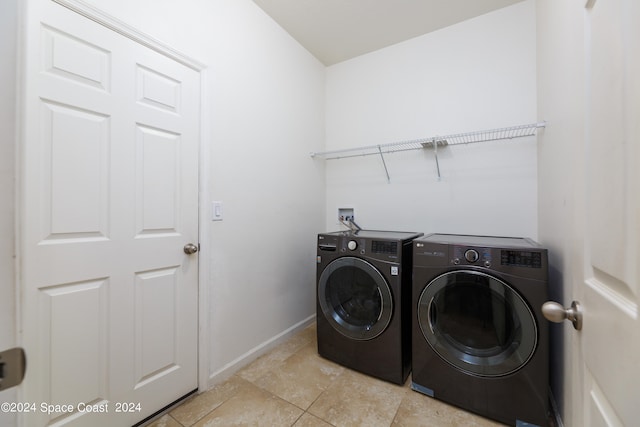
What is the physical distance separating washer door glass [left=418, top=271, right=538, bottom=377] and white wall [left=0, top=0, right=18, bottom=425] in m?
1.85

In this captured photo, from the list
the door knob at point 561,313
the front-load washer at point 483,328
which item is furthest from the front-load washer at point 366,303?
the door knob at point 561,313

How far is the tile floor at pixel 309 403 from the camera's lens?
1380mm

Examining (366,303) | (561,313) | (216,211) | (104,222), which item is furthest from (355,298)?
(104,222)

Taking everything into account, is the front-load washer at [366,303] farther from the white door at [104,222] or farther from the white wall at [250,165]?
the white door at [104,222]

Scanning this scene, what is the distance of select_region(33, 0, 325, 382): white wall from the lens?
1.60 m

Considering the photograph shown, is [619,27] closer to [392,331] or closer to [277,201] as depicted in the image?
[392,331]

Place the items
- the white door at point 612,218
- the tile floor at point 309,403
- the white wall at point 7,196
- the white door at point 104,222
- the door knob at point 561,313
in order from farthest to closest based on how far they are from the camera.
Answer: the tile floor at point 309,403 → the white door at point 104,222 → the white wall at point 7,196 → the door knob at point 561,313 → the white door at point 612,218

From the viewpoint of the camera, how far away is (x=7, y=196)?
0.98 metres

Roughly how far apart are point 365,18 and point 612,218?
220cm

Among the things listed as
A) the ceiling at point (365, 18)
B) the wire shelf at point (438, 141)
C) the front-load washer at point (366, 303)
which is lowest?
the front-load washer at point (366, 303)

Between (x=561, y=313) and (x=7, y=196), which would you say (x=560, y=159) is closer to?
(x=561, y=313)

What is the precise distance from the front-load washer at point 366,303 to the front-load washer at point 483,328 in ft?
0.38

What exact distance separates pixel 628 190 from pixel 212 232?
5.57ft

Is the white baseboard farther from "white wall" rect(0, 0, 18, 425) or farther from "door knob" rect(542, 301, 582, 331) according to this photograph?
"door knob" rect(542, 301, 582, 331)
